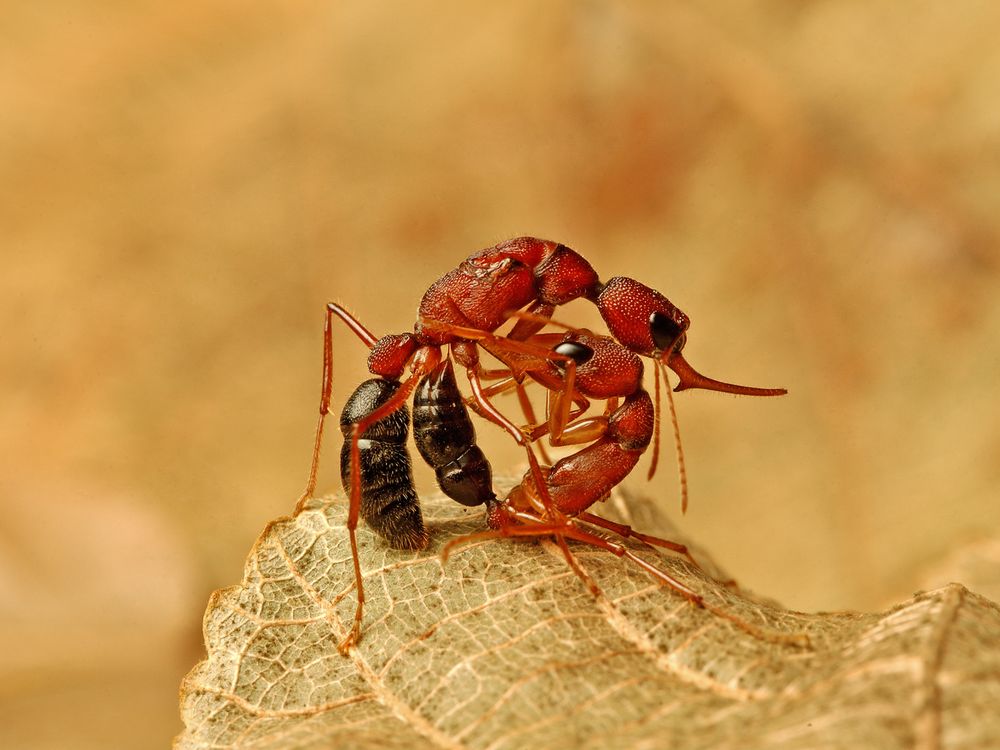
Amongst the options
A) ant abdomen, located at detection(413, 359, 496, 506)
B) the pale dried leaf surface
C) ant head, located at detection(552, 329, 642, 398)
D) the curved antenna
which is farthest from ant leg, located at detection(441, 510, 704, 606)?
the curved antenna

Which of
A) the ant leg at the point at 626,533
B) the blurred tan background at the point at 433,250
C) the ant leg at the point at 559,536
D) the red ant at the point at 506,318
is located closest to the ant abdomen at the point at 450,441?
the red ant at the point at 506,318

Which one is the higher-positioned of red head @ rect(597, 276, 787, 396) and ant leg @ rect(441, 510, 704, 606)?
red head @ rect(597, 276, 787, 396)

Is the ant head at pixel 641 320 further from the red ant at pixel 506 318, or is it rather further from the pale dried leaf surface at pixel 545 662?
the pale dried leaf surface at pixel 545 662

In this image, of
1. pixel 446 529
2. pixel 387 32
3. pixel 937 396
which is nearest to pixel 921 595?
pixel 446 529

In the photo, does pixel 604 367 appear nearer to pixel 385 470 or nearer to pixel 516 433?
pixel 516 433

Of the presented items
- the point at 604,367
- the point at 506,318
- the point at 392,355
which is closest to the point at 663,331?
the point at 604,367

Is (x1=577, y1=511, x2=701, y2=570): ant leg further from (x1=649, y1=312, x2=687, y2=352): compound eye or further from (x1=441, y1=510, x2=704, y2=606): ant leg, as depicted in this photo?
(x1=649, y1=312, x2=687, y2=352): compound eye

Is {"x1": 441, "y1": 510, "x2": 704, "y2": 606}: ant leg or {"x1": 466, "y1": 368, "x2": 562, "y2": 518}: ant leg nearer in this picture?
{"x1": 441, "y1": 510, "x2": 704, "y2": 606}: ant leg
